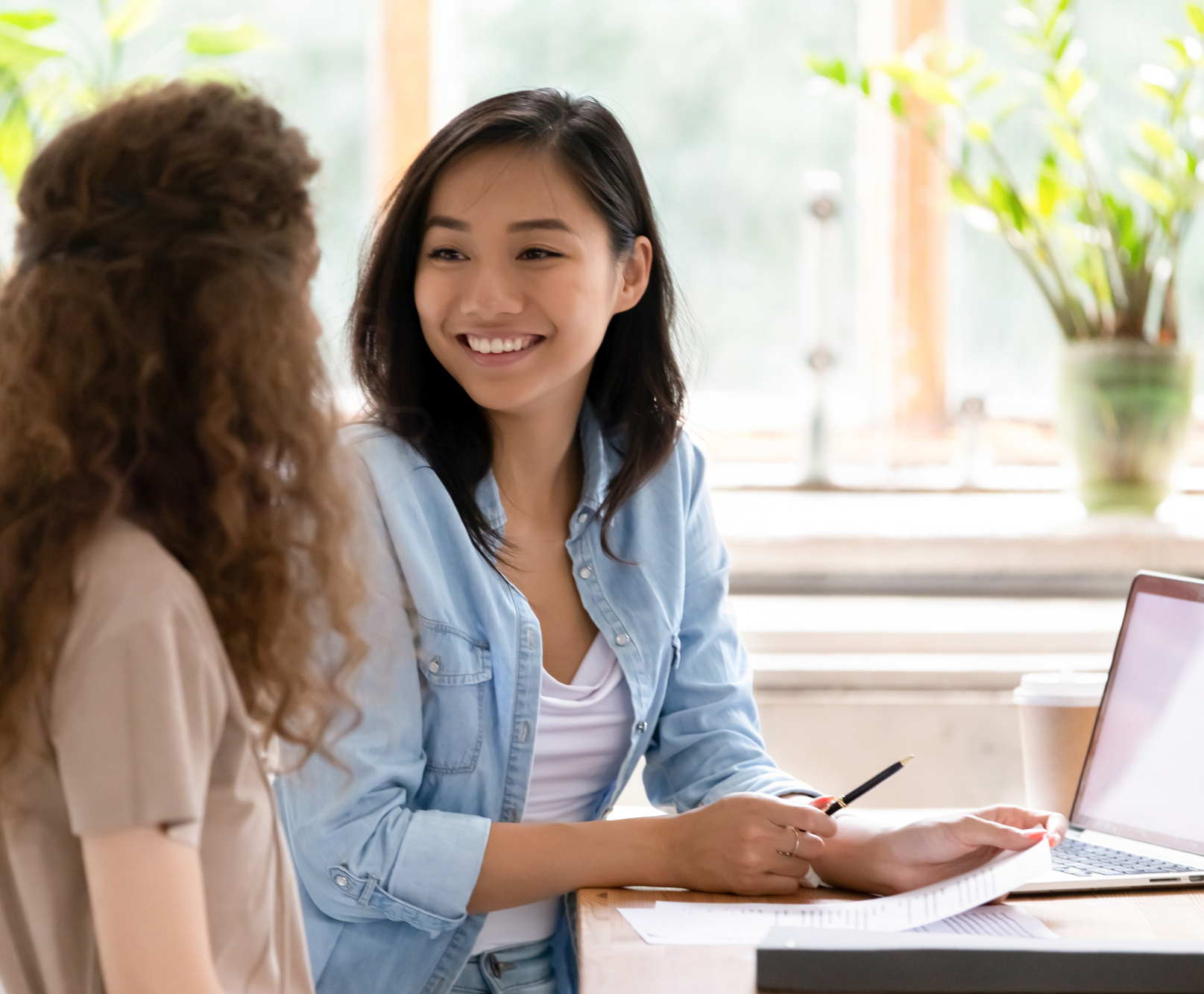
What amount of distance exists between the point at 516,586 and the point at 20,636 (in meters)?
0.64

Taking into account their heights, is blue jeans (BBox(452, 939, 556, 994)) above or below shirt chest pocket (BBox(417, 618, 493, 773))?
below

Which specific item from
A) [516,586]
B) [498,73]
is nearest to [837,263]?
[498,73]

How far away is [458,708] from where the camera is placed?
1138mm

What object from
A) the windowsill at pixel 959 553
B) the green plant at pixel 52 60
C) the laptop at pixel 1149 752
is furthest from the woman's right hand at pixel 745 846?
the green plant at pixel 52 60

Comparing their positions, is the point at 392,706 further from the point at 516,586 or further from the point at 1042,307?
the point at 1042,307

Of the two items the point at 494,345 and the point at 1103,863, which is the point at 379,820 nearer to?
the point at 494,345

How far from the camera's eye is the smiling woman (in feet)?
3.46

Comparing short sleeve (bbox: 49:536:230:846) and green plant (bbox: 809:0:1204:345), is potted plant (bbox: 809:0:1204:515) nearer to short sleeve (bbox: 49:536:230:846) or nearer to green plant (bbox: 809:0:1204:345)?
green plant (bbox: 809:0:1204:345)

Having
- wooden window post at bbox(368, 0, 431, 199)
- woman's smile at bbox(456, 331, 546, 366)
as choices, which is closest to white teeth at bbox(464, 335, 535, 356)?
woman's smile at bbox(456, 331, 546, 366)

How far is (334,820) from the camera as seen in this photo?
104 cm

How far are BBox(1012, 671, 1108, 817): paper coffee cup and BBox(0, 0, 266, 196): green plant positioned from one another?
1670mm

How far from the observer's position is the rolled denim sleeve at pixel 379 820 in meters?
1.04

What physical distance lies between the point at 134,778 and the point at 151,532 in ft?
0.44

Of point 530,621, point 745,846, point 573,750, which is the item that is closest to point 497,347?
point 530,621
